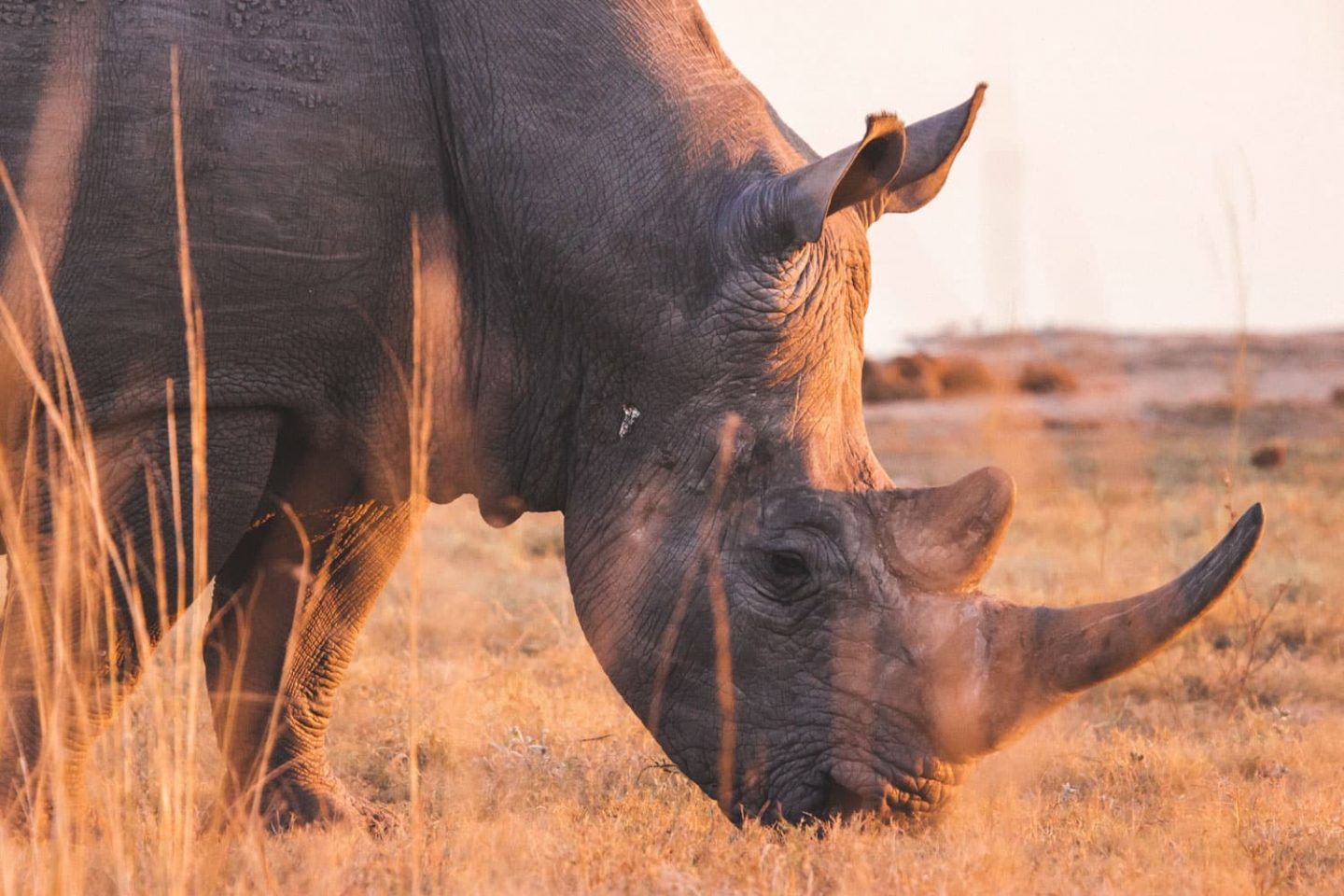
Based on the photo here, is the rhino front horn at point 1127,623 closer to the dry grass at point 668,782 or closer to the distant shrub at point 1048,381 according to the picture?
the dry grass at point 668,782

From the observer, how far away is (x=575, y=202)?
465 centimetres

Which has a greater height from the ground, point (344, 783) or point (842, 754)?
point (842, 754)

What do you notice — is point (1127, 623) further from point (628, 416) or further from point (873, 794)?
point (628, 416)

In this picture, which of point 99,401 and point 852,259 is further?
point 852,259

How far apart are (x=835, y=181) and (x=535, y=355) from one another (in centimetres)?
101

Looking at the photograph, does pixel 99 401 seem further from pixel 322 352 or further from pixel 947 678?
pixel 947 678

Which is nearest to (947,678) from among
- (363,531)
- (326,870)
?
(326,870)

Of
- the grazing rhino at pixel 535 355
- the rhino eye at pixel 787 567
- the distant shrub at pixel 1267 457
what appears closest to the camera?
the grazing rhino at pixel 535 355

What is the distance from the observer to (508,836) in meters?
4.59

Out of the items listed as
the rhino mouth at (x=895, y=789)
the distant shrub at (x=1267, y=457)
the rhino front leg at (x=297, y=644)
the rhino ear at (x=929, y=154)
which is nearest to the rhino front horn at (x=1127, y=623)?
the rhino mouth at (x=895, y=789)

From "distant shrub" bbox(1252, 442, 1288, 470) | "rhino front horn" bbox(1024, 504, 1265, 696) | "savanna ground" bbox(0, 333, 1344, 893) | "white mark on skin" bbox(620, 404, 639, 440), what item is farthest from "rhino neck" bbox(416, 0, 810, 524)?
"distant shrub" bbox(1252, 442, 1288, 470)

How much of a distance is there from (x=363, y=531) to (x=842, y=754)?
5.68 feet

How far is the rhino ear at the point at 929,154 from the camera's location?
5.12 m

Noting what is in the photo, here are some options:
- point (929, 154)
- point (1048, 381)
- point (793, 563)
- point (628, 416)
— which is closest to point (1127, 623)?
point (793, 563)
